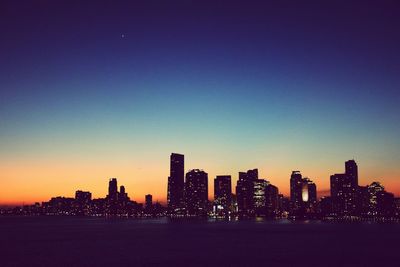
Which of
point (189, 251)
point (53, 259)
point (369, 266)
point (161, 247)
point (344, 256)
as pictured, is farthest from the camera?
point (161, 247)

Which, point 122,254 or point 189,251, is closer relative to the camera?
point 122,254

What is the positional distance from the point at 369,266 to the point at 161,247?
2072 inches

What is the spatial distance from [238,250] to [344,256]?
24.0 m

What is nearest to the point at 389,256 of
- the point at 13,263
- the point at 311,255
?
the point at 311,255

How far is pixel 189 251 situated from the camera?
101 meters

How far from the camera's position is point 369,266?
257 ft

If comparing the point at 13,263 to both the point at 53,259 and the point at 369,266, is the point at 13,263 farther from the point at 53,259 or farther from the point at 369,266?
the point at 369,266

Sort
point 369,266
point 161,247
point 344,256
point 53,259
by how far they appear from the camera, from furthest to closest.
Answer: point 161,247 → point 344,256 → point 53,259 → point 369,266

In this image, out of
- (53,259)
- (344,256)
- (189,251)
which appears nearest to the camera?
(53,259)

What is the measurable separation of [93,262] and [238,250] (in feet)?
120

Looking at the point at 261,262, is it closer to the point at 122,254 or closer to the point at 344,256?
the point at 344,256

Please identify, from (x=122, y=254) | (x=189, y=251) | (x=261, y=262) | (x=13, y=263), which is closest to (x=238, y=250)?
(x=189, y=251)

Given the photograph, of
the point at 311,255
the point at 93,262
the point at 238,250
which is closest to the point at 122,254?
the point at 93,262

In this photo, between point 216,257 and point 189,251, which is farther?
point 189,251
